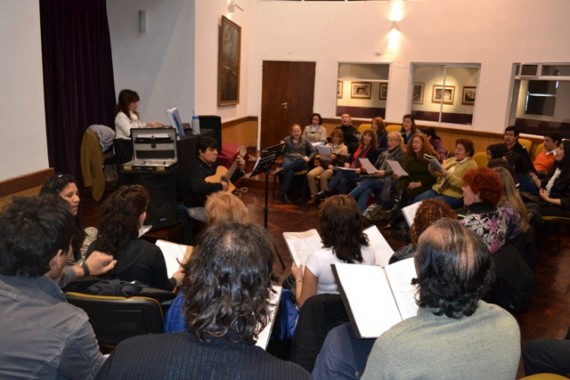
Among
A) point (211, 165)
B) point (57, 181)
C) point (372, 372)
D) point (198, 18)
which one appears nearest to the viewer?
point (372, 372)

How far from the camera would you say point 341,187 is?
654 cm

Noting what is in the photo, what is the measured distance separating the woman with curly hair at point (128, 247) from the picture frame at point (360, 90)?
8.04 meters

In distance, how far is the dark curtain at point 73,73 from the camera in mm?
5734

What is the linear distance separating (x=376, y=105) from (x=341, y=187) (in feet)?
12.9

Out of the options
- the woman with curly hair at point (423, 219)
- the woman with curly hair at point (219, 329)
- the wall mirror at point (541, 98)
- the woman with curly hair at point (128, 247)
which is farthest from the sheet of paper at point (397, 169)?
the woman with curly hair at point (219, 329)

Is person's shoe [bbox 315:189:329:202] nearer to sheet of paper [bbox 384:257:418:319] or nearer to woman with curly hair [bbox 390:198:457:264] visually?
woman with curly hair [bbox 390:198:457:264]

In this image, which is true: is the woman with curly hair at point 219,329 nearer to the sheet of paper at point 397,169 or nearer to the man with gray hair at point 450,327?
the man with gray hair at point 450,327

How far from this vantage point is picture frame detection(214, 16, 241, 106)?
8039 mm

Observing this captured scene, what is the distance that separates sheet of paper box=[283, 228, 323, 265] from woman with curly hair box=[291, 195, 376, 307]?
282mm

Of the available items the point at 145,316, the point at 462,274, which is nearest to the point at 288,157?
the point at 145,316

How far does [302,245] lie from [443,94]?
23.7 feet

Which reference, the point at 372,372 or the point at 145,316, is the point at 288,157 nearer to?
the point at 145,316

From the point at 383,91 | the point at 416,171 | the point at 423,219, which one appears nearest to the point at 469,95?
the point at 383,91

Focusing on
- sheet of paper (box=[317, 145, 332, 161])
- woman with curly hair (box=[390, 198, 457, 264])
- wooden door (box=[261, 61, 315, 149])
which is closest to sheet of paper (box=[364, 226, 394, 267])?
woman with curly hair (box=[390, 198, 457, 264])
